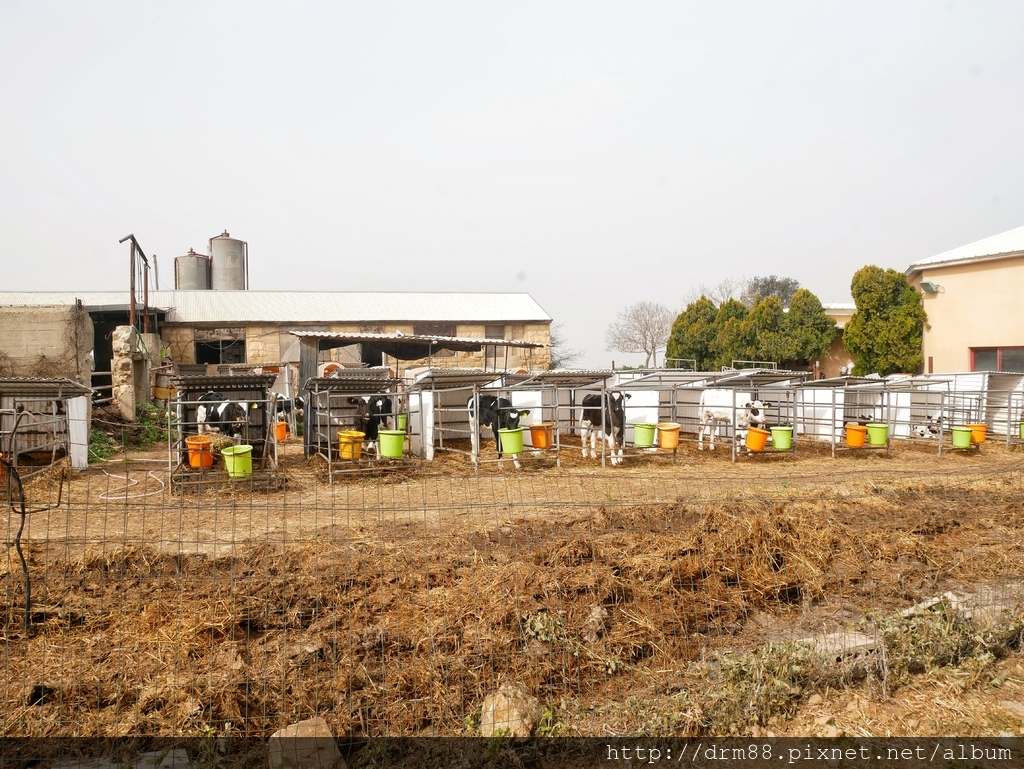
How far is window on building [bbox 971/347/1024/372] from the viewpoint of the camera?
22.4 m

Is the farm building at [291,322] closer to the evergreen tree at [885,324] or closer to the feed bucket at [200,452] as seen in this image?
the feed bucket at [200,452]

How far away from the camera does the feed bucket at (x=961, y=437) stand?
14.9 m

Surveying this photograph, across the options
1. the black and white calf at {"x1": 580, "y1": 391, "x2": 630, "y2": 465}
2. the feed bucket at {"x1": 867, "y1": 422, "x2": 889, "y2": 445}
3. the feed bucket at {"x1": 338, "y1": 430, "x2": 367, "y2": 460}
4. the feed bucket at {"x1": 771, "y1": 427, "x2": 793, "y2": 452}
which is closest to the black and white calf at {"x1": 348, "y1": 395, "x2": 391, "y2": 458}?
the feed bucket at {"x1": 338, "y1": 430, "x2": 367, "y2": 460}

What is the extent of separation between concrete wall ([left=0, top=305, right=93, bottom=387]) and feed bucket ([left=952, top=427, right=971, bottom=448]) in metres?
20.6

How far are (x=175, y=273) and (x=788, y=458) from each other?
36.6m

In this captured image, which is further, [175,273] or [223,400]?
[175,273]

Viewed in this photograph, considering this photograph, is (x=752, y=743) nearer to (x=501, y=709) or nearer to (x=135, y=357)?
(x=501, y=709)

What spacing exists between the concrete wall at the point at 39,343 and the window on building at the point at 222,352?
1138cm

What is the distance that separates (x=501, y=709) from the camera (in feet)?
12.6

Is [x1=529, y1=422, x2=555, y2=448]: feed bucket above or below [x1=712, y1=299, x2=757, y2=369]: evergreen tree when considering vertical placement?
below

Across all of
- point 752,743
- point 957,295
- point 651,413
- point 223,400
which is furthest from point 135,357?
point 957,295

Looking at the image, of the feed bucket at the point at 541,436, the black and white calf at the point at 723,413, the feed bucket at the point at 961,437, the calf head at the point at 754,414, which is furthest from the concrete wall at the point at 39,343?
the feed bucket at the point at 961,437

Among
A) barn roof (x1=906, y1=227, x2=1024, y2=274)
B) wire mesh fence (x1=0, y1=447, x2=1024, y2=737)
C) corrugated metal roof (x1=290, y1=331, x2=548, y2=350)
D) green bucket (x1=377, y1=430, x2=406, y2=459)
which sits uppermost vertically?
barn roof (x1=906, y1=227, x2=1024, y2=274)

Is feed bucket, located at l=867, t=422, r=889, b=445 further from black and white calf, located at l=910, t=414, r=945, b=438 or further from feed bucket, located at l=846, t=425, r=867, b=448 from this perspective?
black and white calf, located at l=910, t=414, r=945, b=438
